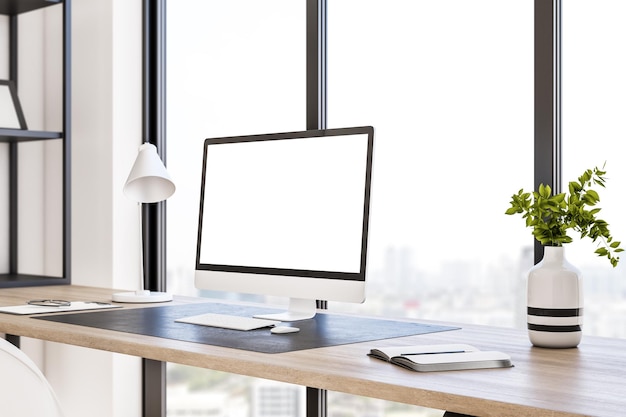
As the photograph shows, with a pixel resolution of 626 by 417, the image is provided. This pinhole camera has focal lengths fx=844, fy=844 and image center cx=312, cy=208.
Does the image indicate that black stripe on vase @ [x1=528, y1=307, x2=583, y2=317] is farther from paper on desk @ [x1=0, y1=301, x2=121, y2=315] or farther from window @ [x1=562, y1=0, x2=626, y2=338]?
paper on desk @ [x1=0, y1=301, x2=121, y2=315]

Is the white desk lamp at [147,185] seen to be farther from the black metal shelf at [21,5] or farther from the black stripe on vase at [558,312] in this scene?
the black stripe on vase at [558,312]

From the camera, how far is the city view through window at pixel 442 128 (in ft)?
6.84

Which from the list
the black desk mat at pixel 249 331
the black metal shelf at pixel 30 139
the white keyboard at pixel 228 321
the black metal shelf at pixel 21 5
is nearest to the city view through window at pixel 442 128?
the black desk mat at pixel 249 331

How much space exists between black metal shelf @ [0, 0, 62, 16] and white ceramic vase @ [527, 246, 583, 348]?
216 centimetres

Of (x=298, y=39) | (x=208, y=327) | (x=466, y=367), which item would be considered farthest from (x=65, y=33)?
(x=466, y=367)

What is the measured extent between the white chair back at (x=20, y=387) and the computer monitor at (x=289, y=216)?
714 mm

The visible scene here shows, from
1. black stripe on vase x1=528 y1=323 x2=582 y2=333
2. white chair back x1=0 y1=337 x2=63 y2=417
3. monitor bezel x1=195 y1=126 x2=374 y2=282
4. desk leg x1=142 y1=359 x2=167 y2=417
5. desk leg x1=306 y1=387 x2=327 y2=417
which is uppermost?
monitor bezel x1=195 y1=126 x2=374 y2=282

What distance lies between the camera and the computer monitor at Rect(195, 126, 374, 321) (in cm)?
198

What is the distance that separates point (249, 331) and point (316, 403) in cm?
77

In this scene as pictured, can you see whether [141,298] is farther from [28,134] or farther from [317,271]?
[28,134]

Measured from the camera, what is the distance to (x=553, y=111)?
2.14 metres

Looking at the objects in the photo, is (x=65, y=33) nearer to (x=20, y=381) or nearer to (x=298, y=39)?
(x=298, y=39)

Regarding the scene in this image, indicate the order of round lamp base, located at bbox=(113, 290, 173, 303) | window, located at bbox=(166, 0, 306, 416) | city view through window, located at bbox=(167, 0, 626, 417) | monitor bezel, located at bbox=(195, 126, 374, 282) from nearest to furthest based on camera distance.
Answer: monitor bezel, located at bbox=(195, 126, 374, 282) → city view through window, located at bbox=(167, 0, 626, 417) → round lamp base, located at bbox=(113, 290, 173, 303) → window, located at bbox=(166, 0, 306, 416)

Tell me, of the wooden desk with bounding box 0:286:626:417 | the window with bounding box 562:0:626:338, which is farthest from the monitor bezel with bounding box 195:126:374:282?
the window with bounding box 562:0:626:338
